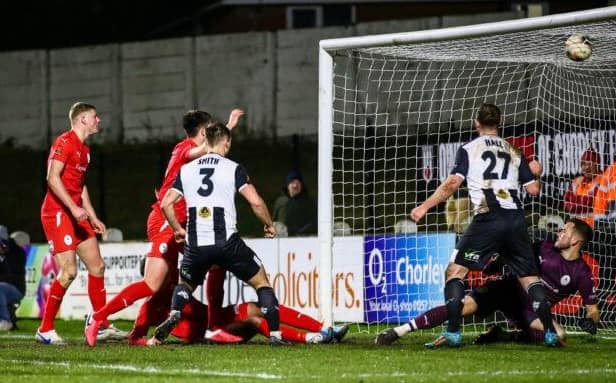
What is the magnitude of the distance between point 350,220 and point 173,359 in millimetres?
6516

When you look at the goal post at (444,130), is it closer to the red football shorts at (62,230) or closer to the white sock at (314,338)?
the white sock at (314,338)

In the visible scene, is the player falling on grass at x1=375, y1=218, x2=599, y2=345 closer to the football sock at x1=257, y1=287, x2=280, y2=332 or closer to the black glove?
the black glove

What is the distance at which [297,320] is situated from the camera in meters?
10.8

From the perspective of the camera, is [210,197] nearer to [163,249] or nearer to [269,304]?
[269,304]

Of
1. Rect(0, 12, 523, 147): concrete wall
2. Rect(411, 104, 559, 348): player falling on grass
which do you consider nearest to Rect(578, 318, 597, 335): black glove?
Rect(411, 104, 559, 348): player falling on grass

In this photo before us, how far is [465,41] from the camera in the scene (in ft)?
37.2

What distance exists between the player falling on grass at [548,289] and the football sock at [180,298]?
6.37 feet

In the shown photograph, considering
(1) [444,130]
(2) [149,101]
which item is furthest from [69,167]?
(2) [149,101]

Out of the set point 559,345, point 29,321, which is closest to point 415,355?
point 559,345

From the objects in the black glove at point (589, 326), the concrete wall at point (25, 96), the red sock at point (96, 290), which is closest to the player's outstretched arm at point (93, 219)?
the red sock at point (96, 290)

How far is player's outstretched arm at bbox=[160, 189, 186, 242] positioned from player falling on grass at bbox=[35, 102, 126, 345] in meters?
1.10

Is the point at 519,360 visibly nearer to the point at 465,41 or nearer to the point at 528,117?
the point at 465,41

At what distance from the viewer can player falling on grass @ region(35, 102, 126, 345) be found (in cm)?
1099

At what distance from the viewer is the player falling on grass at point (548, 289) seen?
10469 millimetres
